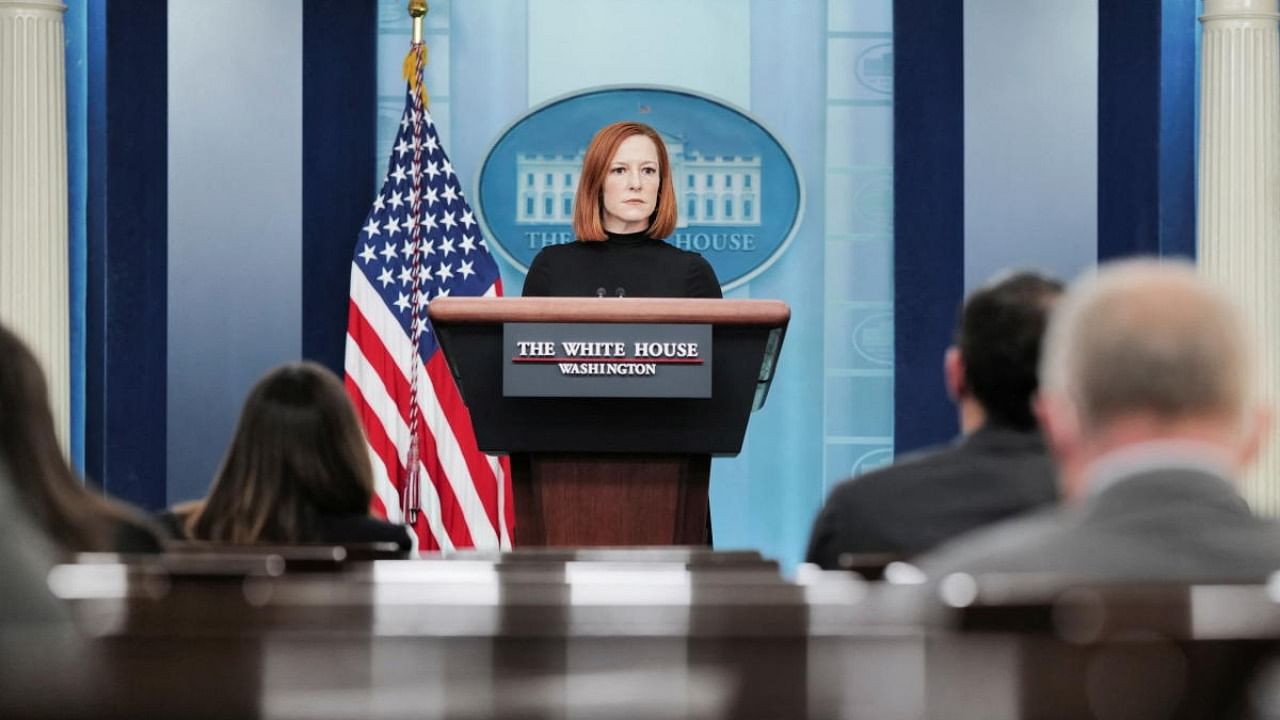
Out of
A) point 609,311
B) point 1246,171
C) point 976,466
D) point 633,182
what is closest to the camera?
point 976,466

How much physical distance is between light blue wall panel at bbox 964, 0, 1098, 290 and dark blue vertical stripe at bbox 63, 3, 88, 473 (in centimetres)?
359

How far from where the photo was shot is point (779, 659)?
1.10 meters

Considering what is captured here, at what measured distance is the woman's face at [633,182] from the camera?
16.5 ft

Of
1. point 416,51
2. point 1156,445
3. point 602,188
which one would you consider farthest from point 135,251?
point 1156,445

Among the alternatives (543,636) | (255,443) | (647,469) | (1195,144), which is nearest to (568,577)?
(543,636)

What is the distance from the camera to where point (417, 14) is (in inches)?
243

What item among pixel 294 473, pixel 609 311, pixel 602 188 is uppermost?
pixel 602 188

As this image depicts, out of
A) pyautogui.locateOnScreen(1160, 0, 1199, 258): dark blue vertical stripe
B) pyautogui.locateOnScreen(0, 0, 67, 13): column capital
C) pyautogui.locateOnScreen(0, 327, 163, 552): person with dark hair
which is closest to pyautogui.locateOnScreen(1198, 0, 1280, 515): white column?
pyautogui.locateOnScreen(1160, 0, 1199, 258): dark blue vertical stripe

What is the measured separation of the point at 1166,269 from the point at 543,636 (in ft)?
2.26

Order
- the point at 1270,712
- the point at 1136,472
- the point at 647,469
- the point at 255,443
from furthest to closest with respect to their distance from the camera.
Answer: the point at 647,469 < the point at 255,443 < the point at 1136,472 < the point at 1270,712

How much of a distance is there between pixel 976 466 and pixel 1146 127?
4530 mm

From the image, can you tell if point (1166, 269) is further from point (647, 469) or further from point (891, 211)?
point (891, 211)

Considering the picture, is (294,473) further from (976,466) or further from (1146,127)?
(1146,127)

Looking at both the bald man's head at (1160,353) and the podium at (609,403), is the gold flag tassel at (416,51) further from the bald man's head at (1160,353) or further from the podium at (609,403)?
the bald man's head at (1160,353)
